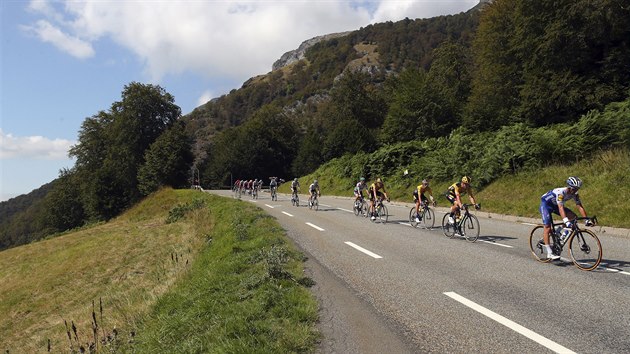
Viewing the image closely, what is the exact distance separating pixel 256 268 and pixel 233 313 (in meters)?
2.60

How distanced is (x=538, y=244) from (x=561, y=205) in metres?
1.07

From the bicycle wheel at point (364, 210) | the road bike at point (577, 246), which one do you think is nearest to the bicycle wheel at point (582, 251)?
the road bike at point (577, 246)

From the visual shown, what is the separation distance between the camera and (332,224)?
1681cm

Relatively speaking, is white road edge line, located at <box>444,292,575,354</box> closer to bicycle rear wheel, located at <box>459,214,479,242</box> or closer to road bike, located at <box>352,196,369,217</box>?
bicycle rear wheel, located at <box>459,214,479,242</box>

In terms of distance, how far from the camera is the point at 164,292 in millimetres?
9031

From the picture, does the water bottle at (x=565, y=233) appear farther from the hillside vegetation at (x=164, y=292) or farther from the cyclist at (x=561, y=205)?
the hillside vegetation at (x=164, y=292)

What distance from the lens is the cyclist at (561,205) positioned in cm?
825

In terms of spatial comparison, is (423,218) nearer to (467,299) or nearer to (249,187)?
(467,299)

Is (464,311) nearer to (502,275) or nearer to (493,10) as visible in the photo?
(502,275)

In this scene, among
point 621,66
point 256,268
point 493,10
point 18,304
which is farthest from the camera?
point 493,10

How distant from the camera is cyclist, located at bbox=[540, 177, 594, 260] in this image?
8.25 metres

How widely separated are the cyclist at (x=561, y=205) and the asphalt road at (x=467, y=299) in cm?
66

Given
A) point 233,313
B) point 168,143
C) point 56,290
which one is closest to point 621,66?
point 233,313

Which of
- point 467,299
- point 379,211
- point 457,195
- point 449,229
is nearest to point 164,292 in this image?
point 467,299
